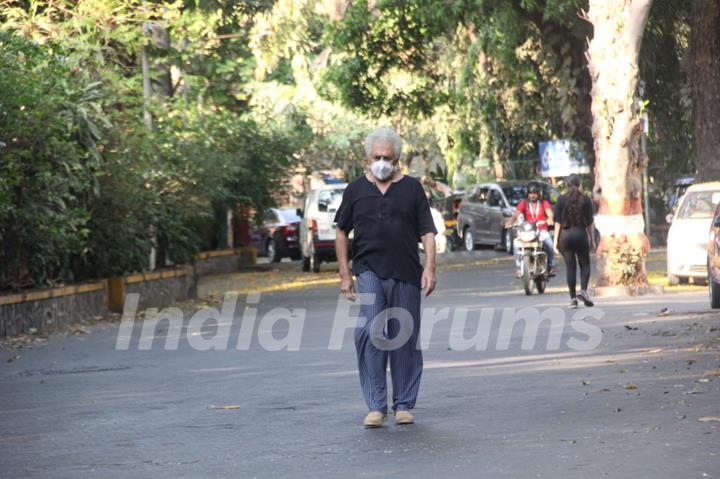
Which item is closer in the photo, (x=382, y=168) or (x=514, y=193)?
(x=382, y=168)

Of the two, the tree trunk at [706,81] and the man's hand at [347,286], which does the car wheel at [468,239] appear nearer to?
the tree trunk at [706,81]

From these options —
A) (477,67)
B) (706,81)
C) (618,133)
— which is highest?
(477,67)

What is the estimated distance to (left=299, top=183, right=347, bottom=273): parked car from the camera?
124 ft

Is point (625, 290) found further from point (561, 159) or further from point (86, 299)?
point (561, 159)

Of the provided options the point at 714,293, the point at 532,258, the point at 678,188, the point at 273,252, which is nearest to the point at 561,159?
the point at 678,188

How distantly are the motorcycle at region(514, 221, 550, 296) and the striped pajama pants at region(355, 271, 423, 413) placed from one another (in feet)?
48.1

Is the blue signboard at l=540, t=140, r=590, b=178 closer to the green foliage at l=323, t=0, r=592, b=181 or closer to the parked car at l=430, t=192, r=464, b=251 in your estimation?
the green foliage at l=323, t=0, r=592, b=181

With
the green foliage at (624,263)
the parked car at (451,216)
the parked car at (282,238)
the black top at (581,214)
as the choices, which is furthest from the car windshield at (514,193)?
the black top at (581,214)

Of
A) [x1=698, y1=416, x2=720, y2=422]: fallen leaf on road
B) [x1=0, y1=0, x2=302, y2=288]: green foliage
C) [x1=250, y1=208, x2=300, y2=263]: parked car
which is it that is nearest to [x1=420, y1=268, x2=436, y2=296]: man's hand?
[x1=698, y1=416, x2=720, y2=422]: fallen leaf on road

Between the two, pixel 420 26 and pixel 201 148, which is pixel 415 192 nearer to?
pixel 201 148

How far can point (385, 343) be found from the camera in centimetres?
1075

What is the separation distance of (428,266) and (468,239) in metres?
37.5

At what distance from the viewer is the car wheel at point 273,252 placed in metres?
49.8

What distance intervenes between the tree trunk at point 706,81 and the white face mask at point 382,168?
2048 centimetres
